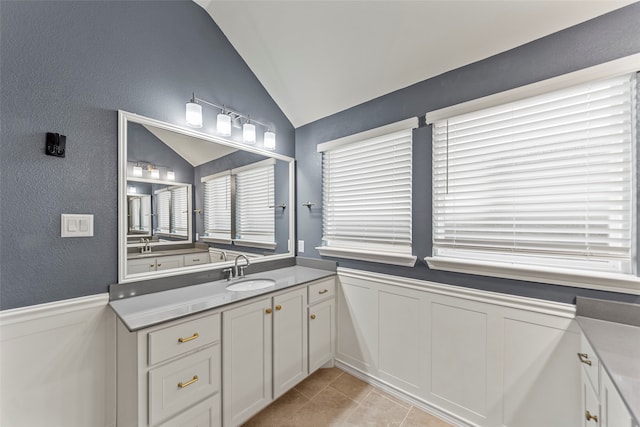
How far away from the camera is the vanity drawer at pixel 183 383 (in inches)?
47.3

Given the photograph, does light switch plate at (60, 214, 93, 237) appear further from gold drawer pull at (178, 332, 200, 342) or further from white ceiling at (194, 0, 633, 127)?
white ceiling at (194, 0, 633, 127)

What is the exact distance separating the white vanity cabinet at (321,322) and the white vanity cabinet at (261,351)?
8cm

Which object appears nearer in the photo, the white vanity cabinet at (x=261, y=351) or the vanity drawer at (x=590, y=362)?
the vanity drawer at (x=590, y=362)

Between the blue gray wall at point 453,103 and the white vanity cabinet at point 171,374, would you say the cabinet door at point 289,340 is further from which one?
the blue gray wall at point 453,103

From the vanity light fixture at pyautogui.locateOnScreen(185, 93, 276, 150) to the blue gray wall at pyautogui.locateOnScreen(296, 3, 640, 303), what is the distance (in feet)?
1.31

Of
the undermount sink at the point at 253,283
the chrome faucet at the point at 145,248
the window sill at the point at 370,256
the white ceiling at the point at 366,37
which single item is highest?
the white ceiling at the point at 366,37

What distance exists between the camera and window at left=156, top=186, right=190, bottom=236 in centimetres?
176

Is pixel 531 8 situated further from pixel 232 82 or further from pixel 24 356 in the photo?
pixel 24 356

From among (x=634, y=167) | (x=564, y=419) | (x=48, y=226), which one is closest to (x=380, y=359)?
(x=564, y=419)

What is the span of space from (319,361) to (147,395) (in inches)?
50.9

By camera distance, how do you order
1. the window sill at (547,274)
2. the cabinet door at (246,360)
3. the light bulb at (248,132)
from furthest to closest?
the light bulb at (248,132), the cabinet door at (246,360), the window sill at (547,274)

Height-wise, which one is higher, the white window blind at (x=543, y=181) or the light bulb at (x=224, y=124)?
the light bulb at (x=224, y=124)

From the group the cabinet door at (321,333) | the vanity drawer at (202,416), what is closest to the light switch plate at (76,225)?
the vanity drawer at (202,416)

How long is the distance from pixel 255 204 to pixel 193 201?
60cm
